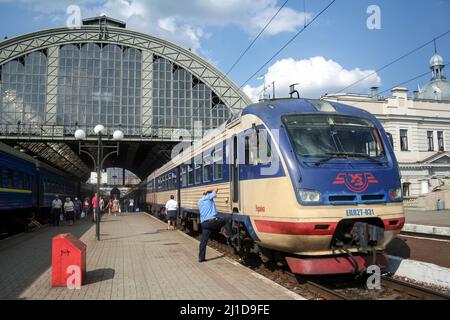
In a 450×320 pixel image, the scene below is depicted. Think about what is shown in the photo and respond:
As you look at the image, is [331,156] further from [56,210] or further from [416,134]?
[416,134]

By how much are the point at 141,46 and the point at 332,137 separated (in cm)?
4607

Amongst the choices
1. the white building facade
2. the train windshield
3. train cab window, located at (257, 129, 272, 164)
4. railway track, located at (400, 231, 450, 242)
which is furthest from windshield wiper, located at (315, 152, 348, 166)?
the white building facade

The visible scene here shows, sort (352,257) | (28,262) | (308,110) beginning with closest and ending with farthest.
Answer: (352,257) < (308,110) < (28,262)

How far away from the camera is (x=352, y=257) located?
7.30 m

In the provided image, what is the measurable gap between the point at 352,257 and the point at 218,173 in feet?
16.6

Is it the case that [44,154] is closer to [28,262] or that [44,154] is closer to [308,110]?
[28,262]

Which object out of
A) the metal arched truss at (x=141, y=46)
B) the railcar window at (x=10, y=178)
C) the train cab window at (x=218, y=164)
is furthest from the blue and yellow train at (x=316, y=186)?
the metal arched truss at (x=141, y=46)

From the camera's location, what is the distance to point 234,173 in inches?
388

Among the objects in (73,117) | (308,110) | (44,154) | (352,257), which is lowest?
(352,257)

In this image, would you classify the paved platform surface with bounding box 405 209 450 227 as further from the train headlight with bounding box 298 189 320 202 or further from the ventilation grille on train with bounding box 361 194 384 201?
the train headlight with bounding box 298 189 320 202

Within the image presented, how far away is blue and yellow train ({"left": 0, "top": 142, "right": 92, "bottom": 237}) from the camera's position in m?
16.5

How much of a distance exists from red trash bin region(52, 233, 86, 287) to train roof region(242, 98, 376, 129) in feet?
14.2

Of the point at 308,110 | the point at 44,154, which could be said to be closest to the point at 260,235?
the point at 308,110
